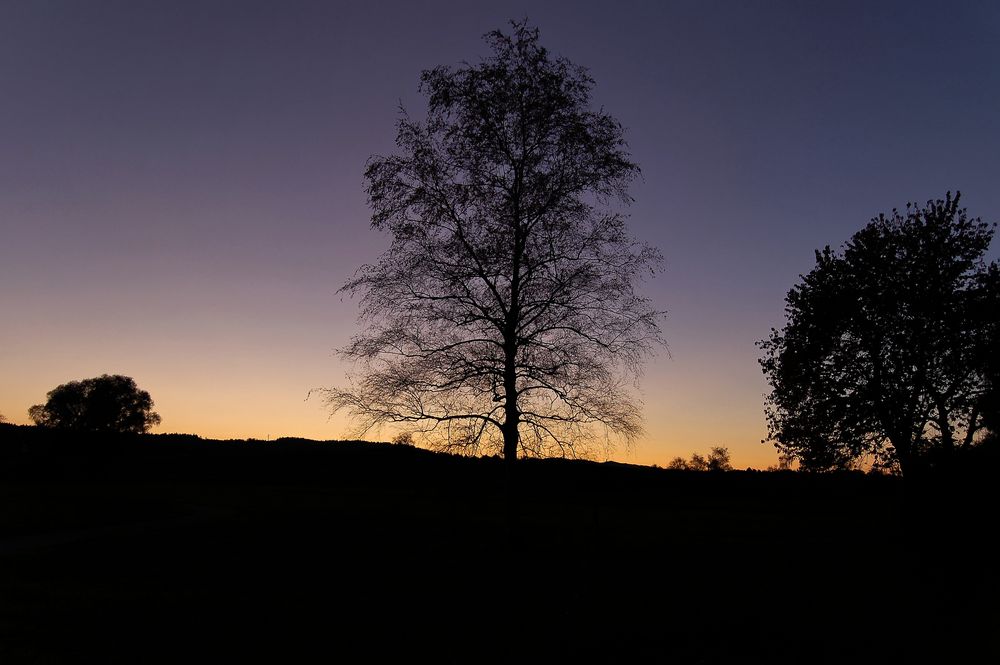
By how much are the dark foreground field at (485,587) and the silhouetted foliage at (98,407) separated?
64405 millimetres

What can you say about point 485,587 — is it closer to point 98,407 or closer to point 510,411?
point 510,411

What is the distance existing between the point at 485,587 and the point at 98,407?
91370 millimetres

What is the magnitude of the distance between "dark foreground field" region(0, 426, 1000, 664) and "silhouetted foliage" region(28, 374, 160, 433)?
64.4m

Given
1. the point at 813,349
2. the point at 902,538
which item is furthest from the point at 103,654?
the point at 813,349

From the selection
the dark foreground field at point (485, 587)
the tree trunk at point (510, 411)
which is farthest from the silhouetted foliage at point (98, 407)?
the tree trunk at point (510, 411)

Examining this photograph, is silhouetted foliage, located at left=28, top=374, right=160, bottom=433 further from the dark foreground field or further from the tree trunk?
the tree trunk

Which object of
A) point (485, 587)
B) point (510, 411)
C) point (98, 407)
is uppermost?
point (98, 407)

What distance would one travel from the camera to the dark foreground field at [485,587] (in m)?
9.77

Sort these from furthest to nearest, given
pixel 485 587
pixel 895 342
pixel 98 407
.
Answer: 1. pixel 98 407
2. pixel 895 342
3. pixel 485 587

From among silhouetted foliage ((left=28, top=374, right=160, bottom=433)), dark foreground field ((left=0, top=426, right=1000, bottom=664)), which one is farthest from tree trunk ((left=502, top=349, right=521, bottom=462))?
silhouetted foliage ((left=28, top=374, right=160, bottom=433))

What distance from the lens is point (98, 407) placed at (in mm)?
87438

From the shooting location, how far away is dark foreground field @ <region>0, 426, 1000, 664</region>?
9766 mm

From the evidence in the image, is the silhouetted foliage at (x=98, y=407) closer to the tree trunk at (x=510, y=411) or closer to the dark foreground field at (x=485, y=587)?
the dark foreground field at (x=485, y=587)

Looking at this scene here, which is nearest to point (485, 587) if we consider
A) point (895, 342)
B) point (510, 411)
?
point (510, 411)
